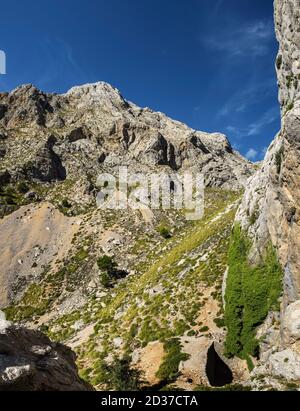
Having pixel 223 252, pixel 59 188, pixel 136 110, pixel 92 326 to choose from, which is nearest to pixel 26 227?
pixel 59 188

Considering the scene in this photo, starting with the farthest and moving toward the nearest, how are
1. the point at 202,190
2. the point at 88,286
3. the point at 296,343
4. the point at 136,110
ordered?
the point at 136,110 < the point at 202,190 < the point at 88,286 < the point at 296,343

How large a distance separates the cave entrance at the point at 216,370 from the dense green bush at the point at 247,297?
1136 mm

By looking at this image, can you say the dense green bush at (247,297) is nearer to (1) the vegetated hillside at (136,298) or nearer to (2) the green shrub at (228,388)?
(1) the vegetated hillside at (136,298)

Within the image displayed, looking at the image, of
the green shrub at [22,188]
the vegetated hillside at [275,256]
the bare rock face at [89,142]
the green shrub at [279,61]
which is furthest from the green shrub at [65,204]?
the green shrub at [279,61]

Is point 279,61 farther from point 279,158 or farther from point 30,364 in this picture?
point 30,364

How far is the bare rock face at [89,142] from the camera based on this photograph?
353ft

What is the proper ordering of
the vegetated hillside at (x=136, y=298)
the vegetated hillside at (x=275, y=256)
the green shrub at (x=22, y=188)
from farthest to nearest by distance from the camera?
the green shrub at (x=22, y=188) < the vegetated hillside at (x=136, y=298) < the vegetated hillside at (x=275, y=256)

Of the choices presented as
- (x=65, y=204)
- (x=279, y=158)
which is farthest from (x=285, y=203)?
(x=65, y=204)

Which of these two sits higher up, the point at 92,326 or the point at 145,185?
the point at 145,185

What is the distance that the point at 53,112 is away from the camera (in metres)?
135

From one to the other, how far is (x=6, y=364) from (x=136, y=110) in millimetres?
147482

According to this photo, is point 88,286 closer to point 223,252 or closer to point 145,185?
point 223,252

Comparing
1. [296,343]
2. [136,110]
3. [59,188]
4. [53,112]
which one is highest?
[136,110]

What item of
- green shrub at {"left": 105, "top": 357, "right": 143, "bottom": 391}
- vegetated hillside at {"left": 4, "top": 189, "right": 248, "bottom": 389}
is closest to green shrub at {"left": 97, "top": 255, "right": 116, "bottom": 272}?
vegetated hillside at {"left": 4, "top": 189, "right": 248, "bottom": 389}
